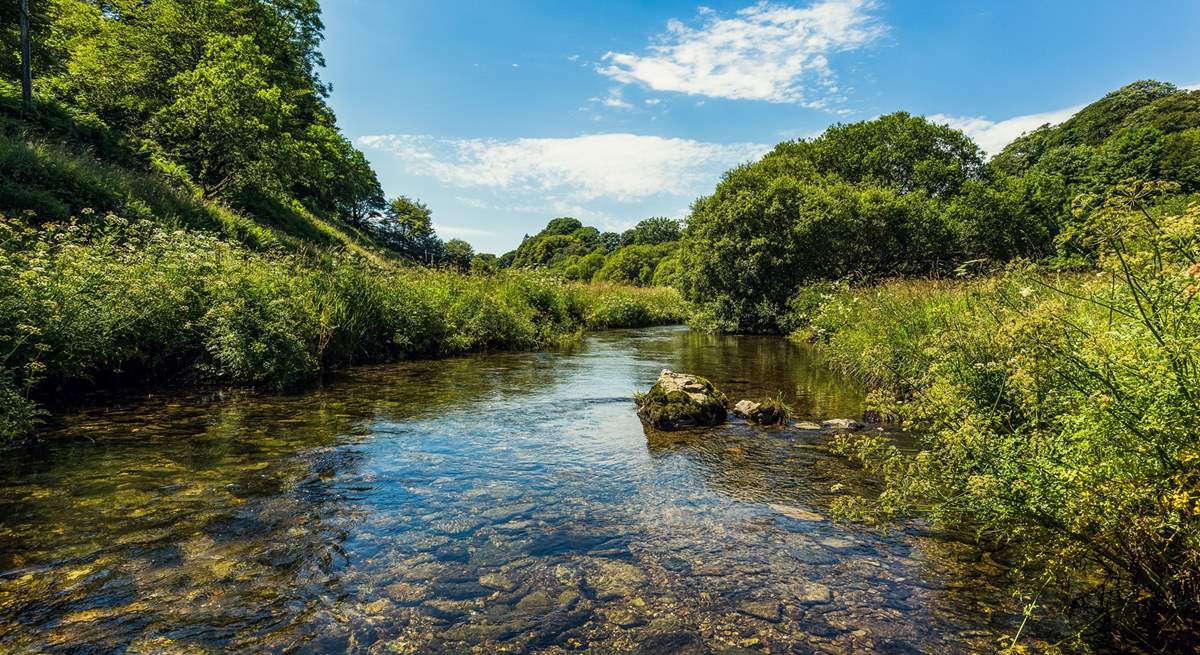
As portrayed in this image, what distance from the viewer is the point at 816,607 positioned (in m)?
3.99

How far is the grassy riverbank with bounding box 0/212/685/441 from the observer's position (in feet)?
23.9

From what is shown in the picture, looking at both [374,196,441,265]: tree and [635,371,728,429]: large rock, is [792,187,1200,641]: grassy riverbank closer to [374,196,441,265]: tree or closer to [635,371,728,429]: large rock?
[635,371,728,429]: large rock

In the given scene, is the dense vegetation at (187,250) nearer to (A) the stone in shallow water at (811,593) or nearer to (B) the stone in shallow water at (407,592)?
(B) the stone in shallow water at (407,592)

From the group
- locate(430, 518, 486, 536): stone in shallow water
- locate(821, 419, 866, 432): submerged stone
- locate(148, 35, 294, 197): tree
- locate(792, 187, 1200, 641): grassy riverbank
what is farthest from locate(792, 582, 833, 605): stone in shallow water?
locate(148, 35, 294, 197): tree

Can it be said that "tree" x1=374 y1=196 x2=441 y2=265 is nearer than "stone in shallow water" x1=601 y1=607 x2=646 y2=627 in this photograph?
No

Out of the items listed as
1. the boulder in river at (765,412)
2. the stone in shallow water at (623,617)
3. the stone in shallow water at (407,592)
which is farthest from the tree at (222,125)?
the stone in shallow water at (623,617)

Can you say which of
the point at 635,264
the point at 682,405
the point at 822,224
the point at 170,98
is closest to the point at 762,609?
the point at 682,405

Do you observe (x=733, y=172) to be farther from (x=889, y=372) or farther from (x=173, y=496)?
(x=173, y=496)

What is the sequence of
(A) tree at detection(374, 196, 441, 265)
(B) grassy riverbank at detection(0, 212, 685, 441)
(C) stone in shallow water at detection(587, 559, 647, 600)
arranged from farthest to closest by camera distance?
(A) tree at detection(374, 196, 441, 265), (B) grassy riverbank at detection(0, 212, 685, 441), (C) stone in shallow water at detection(587, 559, 647, 600)

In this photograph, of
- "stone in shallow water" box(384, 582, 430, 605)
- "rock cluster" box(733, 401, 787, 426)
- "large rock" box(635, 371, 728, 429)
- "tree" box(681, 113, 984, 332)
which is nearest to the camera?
"stone in shallow water" box(384, 582, 430, 605)

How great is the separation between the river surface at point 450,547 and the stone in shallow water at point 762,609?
0.02m

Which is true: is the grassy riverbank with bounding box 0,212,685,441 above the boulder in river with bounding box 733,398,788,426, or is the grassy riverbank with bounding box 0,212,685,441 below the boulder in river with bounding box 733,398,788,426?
above

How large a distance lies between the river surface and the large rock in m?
0.42

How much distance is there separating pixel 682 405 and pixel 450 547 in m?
5.33
